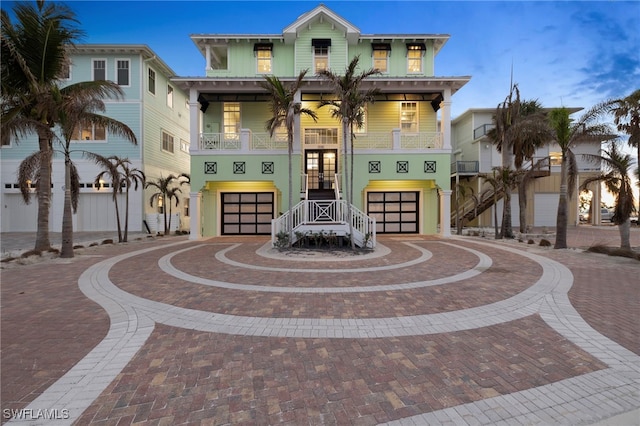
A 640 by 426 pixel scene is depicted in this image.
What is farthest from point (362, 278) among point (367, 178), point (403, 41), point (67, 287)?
point (403, 41)

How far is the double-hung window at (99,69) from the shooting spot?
818 inches

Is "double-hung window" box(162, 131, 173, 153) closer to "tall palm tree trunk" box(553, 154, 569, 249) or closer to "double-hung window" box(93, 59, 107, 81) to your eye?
"double-hung window" box(93, 59, 107, 81)

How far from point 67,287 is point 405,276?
8250 mm

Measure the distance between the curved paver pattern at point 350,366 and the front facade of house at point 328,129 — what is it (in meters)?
11.7

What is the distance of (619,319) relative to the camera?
4914mm

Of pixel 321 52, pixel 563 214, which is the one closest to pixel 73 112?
pixel 321 52

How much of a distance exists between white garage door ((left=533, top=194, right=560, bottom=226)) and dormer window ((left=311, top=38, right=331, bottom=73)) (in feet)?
76.1

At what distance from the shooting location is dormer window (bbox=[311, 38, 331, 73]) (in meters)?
18.5

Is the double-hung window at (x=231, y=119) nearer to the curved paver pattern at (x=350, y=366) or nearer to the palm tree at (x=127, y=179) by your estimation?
the palm tree at (x=127, y=179)

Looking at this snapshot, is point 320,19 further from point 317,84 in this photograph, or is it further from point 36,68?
point 36,68

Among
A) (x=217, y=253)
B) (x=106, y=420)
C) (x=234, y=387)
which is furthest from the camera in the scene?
(x=217, y=253)

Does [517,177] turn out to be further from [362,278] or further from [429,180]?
[362,278]

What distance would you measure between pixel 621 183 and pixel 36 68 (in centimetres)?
2233

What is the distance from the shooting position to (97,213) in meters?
21.2
